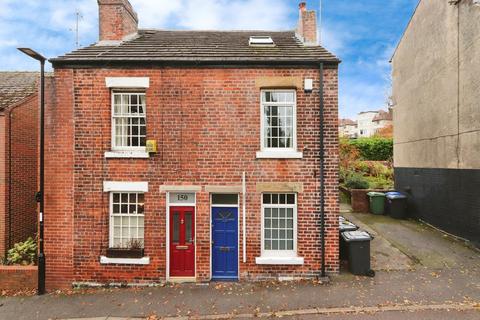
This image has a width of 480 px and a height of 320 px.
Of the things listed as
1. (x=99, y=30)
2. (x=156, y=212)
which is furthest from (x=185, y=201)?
(x=99, y=30)

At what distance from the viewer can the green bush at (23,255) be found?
30.0 ft

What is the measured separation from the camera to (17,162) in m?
11.4

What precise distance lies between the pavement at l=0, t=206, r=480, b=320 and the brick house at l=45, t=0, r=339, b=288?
0.60 metres

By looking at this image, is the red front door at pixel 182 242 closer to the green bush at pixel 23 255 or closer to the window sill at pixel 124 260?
the window sill at pixel 124 260

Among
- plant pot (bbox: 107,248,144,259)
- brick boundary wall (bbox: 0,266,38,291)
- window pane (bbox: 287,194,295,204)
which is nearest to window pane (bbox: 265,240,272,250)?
window pane (bbox: 287,194,295,204)

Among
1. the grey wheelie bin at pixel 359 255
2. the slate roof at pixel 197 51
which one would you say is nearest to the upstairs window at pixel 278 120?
the slate roof at pixel 197 51

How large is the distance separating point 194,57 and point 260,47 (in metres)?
2.48

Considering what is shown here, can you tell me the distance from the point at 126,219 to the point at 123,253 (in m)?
0.98

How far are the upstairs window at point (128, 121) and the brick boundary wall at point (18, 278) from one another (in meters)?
4.26

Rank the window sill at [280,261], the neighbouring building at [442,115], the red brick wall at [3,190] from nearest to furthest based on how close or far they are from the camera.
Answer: the window sill at [280,261]
the neighbouring building at [442,115]
the red brick wall at [3,190]

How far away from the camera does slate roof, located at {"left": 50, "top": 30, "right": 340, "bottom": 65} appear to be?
28.4ft

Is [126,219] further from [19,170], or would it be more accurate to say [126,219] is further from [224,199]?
[19,170]

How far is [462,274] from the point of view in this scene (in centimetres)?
855

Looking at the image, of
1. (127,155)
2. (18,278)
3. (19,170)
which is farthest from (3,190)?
(127,155)
